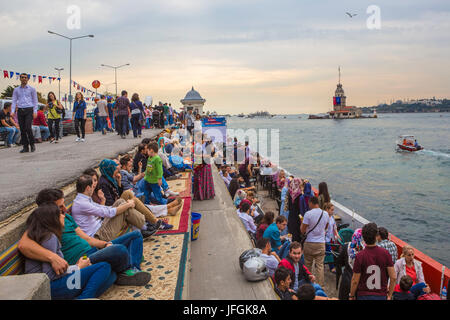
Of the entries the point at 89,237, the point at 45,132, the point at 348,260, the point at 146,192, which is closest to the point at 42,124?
the point at 45,132

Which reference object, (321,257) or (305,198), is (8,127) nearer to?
(305,198)

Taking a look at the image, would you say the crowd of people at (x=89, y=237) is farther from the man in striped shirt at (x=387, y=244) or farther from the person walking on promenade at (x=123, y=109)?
the person walking on promenade at (x=123, y=109)

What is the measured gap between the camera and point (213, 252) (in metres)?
5.67

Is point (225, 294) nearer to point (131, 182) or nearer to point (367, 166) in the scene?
point (131, 182)

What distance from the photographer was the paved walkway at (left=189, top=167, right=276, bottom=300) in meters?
4.30

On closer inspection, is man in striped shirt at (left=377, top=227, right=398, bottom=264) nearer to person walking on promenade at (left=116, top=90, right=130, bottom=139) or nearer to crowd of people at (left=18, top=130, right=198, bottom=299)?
crowd of people at (left=18, top=130, right=198, bottom=299)

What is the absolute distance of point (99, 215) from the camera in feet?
13.3

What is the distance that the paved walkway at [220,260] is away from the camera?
4297mm

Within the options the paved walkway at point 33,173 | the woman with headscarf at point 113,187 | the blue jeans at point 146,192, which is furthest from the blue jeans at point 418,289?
the paved walkway at point 33,173

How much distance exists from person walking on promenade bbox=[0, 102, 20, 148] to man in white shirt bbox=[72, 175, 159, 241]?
9609 millimetres

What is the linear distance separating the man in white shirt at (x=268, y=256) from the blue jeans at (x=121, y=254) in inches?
79.4

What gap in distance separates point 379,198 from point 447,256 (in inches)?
563
